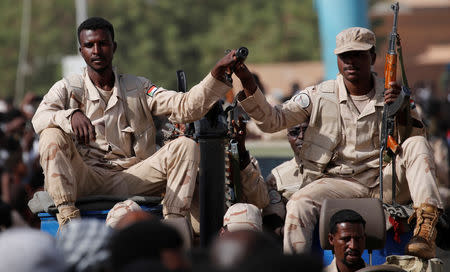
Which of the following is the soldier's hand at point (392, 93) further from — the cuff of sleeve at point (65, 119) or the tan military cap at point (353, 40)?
the cuff of sleeve at point (65, 119)

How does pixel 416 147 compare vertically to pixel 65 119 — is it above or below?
below

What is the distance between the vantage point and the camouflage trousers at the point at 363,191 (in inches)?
247

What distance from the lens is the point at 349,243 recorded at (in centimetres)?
582

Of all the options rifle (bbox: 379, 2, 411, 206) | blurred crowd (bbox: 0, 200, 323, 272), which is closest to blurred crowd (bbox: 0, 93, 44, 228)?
rifle (bbox: 379, 2, 411, 206)

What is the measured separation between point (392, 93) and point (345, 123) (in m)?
0.47

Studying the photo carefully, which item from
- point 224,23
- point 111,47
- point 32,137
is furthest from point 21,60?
point 111,47

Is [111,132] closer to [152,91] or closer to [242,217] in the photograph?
[152,91]

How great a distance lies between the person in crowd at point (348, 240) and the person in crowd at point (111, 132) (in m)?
1.11

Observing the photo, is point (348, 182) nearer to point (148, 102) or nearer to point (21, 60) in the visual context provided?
point (148, 102)

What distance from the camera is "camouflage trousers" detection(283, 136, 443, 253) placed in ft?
20.6

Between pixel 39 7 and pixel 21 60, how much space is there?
3.87 meters

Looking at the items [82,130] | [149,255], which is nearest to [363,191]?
[82,130]

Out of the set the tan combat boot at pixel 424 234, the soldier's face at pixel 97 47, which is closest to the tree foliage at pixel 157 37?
the soldier's face at pixel 97 47

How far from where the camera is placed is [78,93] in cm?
690
